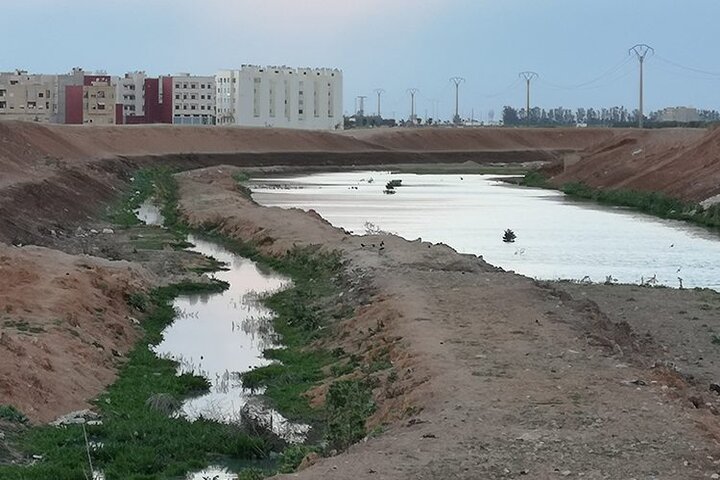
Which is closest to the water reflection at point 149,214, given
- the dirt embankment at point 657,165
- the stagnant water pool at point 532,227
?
the stagnant water pool at point 532,227

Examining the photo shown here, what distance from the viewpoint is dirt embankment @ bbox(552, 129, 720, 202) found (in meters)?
57.5

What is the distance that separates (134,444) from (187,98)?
156026 mm

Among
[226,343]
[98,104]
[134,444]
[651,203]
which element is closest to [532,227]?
[651,203]

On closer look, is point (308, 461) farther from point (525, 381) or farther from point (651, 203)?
point (651, 203)

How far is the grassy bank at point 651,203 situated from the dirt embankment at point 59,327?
91.0ft

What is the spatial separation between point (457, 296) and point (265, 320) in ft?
12.4

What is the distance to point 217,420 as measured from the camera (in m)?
14.8

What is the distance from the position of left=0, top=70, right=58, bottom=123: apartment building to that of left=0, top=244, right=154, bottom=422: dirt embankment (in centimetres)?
10429

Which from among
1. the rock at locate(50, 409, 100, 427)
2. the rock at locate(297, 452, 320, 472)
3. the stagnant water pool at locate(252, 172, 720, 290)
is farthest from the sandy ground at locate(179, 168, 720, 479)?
the stagnant water pool at locate(252, 172, 720, 290)

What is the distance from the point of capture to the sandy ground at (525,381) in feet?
34.3

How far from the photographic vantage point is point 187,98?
546ft

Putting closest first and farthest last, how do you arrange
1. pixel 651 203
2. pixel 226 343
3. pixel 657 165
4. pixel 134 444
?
pixel 134 444, pixel 226 343, pixel 651 203, pixel 657 165

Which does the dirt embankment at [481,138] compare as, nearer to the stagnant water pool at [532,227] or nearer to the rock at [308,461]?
the stagnant water pool at [532,227]

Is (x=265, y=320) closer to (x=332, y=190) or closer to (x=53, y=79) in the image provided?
(x=332, y=190)
